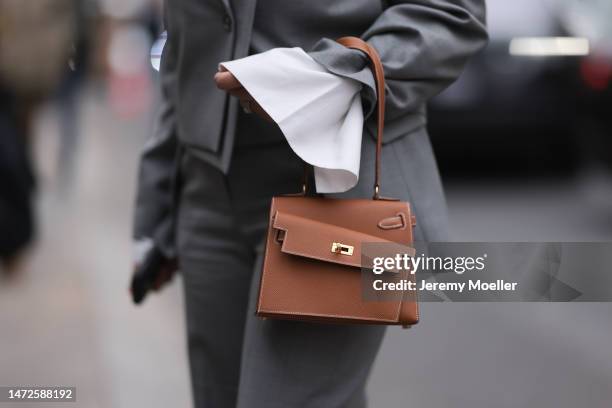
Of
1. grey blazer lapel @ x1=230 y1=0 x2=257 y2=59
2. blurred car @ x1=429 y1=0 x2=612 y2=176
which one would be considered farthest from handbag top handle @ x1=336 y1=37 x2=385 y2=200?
blurred car @ x1=429 y1=0 x2=612 y2=176

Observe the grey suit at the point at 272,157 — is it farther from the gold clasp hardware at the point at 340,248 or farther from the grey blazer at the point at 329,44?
the gold clasp hardware at the point at 340,248

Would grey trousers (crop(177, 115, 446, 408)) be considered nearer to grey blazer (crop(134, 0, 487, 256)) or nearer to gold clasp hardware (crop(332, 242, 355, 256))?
grey blazer (crop(134, 0, 487, 256))

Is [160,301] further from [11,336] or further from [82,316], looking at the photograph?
[11,336]

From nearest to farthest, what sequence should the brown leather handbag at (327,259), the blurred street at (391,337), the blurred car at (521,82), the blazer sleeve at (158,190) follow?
1. the brown leather handbag at (327,259)
2. the blazer sleeve at (158,190)
3. the blurred street at (391,337)
4. the blurred car at (521,82)

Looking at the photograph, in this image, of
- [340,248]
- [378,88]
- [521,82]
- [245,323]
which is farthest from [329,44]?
[521,82]

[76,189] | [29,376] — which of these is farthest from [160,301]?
[76,189]

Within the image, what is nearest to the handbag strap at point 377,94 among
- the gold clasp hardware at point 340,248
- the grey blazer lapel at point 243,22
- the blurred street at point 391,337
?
the gold clasp hardware at point 340,248

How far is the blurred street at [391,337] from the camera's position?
13.1 ft

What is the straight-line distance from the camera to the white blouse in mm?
1739

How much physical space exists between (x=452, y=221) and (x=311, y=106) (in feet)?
16.9

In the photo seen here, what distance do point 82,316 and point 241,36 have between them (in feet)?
11.4

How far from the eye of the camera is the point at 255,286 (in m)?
1.95

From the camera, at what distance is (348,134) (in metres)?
1.77

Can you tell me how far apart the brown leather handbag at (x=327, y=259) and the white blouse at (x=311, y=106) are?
58mm
